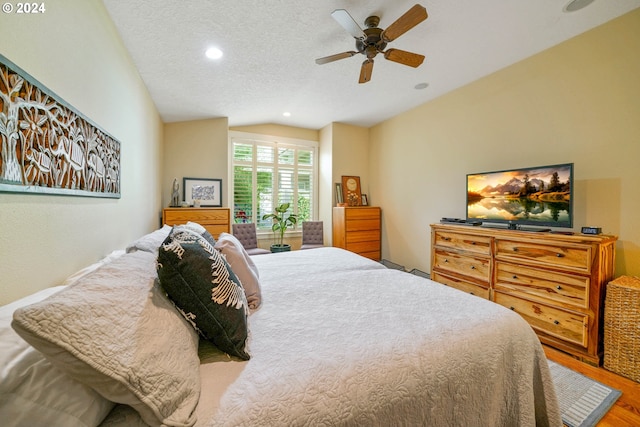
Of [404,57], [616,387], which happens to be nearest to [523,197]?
[616,387]

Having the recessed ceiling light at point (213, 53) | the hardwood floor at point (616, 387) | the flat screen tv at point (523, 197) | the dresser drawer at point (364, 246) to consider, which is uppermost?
the recessed ceiling light at point (213, 53)

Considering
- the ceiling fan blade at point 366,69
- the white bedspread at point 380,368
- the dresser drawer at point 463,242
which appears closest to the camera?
the white bedspread at point 380,368

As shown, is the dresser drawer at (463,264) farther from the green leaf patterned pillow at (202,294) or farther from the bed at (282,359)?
the green leaf patterned pillow at (202,294)

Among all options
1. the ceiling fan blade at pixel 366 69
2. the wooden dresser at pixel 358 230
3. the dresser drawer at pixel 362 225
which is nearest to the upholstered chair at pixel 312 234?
the wooden dresser at pixel 358 230

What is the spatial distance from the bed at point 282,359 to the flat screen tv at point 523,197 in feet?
5.51

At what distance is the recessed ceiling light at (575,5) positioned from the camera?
6.41 feet

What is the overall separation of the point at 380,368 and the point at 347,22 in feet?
7.49

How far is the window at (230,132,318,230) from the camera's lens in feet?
15.4

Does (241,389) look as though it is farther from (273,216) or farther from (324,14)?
(273,216)

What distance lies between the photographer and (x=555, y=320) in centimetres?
214

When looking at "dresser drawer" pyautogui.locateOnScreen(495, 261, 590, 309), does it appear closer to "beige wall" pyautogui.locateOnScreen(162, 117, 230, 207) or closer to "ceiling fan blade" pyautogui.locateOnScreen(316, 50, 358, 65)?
"ceiling fan blade" pyautogui.locateOnScreen(316, 50, 358, 65)

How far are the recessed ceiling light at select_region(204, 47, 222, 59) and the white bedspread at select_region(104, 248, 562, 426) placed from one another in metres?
2.29

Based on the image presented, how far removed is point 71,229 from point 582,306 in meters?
3.60

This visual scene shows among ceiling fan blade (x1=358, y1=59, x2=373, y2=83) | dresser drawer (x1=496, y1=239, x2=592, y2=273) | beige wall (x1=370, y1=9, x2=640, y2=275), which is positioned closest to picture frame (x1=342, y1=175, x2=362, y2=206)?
beige wall (x1=370, y1=9, x2=640, y2=275)
